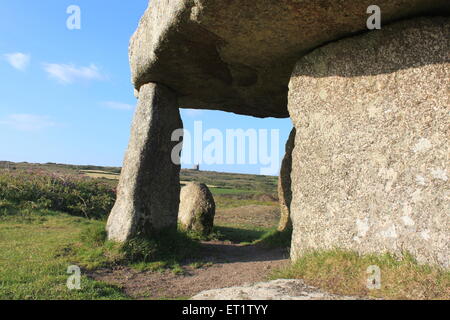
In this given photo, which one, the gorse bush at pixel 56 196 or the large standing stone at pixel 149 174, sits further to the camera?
the gorse bush at pixel 56 196

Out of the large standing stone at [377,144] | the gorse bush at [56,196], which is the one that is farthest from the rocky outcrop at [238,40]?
the gorse bush at [56,196]

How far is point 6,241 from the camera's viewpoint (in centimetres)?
962

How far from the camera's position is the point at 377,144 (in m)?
5.52

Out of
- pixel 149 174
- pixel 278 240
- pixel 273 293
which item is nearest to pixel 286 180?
pixel 278 240

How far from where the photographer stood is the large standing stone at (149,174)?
332 inches

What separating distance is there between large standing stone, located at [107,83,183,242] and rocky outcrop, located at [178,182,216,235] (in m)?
2.75

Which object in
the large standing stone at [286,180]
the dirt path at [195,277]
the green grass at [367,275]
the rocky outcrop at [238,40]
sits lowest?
the dirt path at [195,277]

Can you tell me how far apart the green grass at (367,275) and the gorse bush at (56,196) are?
39.3 feet

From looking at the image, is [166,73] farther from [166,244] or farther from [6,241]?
[6,241]

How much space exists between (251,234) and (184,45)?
25.5ft

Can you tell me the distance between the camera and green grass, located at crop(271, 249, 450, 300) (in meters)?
4.13

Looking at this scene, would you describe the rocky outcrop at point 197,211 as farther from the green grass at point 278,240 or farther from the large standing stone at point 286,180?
the large standing stone at point 286,180

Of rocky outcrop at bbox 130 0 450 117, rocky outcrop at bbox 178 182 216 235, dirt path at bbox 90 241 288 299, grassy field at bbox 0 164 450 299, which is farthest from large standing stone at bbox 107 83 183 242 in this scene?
rocky outcrop at bbox 178 182 216 235
